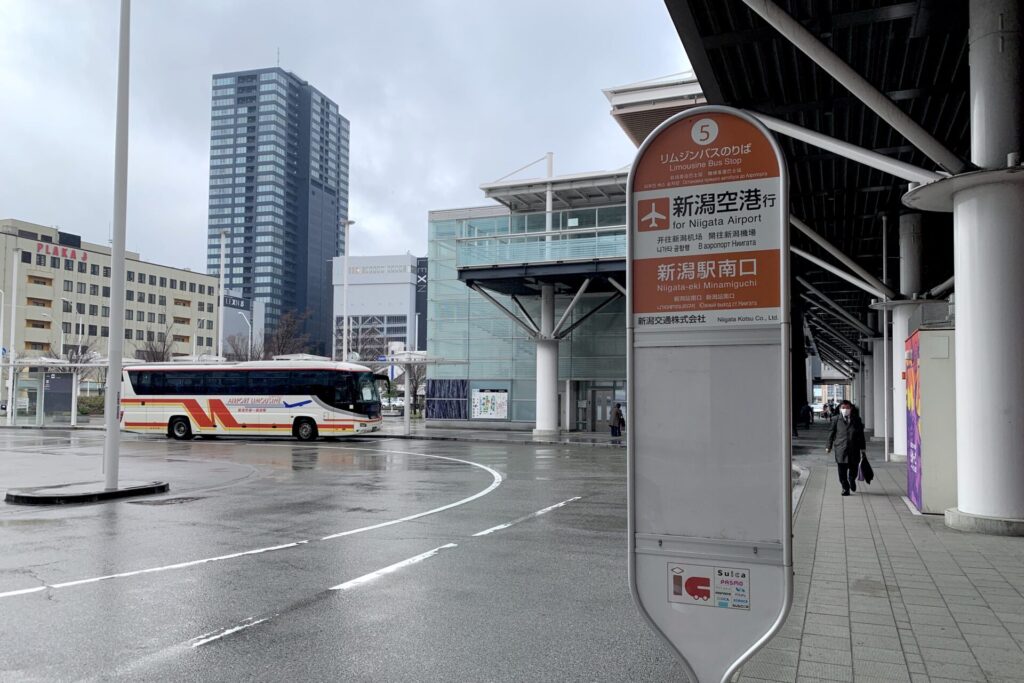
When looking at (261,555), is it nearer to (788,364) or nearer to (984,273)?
(788,364)

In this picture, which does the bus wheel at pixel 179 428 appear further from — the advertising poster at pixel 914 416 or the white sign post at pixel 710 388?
the white sign post at pixel 710 388

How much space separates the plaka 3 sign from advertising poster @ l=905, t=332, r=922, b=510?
9941 mm

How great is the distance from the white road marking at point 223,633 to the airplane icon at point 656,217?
4.29 m

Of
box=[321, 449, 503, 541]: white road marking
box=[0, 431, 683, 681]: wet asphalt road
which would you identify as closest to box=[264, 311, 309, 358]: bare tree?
box=[321, 449, 503, 541]: white road marking

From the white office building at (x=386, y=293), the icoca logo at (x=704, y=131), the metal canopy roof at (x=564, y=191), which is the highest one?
the white office building at (x=386, y=293)

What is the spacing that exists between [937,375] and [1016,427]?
2.28 metres

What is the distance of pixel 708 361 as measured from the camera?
3.71m

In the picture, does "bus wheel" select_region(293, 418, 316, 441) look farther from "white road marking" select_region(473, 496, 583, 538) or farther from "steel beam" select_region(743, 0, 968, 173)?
"steel beam" select_region(743, 0, 968, 173)

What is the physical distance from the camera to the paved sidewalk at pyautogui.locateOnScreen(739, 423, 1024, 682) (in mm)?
5086

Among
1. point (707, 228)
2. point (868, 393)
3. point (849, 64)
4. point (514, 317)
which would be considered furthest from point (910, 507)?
point (868, 393)

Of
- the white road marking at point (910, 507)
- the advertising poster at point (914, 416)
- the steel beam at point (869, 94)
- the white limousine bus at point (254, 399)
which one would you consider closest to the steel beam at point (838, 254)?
the advertising poster at point (914, 416)

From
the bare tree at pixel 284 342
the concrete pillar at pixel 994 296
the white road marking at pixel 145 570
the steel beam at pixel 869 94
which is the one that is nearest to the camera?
the white road marking at pixel 145 570

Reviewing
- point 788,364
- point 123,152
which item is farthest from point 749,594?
point 123,152

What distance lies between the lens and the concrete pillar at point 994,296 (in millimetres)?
9891
